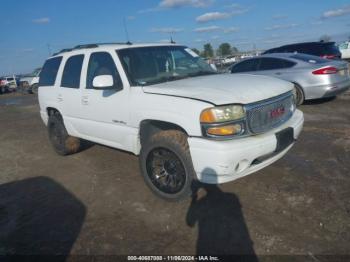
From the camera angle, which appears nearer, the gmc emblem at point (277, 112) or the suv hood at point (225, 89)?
the suv hood at point (225, 89)

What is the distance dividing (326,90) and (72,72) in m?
6.27

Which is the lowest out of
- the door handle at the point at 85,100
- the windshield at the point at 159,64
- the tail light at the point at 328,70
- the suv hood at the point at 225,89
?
the tail light at the point at 328,70

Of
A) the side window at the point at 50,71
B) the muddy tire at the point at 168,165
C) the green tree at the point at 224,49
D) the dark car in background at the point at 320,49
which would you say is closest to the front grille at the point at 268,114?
the muddy tire at the point at 168,165

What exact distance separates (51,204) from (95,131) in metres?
1.27

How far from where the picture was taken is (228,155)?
3195mm

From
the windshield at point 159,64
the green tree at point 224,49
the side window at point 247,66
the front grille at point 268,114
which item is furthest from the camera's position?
the green tree at point 224,49

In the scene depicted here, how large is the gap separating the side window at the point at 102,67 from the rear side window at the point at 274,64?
19.2ft

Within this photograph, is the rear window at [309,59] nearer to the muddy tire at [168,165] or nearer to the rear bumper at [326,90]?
the rear bumper at [326,90]

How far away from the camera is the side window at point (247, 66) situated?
375 inches

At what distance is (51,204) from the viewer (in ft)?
13.9

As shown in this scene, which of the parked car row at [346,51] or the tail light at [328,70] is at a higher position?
the tail light at [328,70]

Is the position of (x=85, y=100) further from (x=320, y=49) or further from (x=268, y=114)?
(x=320, y=49)

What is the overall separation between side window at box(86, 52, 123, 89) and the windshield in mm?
166

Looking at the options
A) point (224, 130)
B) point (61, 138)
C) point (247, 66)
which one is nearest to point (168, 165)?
point (224, 130)
